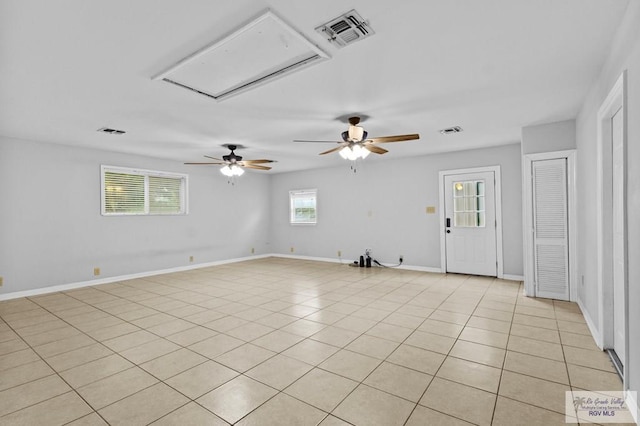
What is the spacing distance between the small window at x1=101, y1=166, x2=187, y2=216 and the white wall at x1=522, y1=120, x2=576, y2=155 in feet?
22.8

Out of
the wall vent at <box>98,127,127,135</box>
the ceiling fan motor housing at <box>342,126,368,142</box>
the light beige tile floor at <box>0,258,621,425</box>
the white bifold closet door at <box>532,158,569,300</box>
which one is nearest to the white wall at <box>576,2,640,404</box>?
the light beige tile floor at <box>0,258,621,425</box>

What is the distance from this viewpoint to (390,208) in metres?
7.23

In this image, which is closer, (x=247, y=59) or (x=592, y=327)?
(x=247, y=59)

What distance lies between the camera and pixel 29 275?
503cm

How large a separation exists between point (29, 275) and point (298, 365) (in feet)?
17.0

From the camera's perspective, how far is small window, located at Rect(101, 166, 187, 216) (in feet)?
19.9

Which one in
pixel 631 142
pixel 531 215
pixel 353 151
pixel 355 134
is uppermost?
pixel 355 134

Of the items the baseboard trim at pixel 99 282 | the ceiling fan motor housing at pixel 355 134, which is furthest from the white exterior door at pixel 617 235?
the baseboard trim at pixel 99 282

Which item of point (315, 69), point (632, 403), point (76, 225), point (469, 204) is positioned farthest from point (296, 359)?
point (76, 225)

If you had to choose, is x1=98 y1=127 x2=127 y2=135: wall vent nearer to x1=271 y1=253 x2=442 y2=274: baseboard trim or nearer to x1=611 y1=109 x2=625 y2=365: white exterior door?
x1=271 y1=253 x2=442 y2=274: baseboard trim

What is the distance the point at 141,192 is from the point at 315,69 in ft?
17.9

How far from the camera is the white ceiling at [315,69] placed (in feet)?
6.53

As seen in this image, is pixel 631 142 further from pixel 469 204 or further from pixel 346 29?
pixel 469 204

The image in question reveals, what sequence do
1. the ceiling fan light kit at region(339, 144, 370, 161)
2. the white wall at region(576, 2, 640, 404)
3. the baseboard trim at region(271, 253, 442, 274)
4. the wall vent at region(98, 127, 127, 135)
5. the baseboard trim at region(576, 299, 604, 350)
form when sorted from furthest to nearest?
the baseboard trim at region(271, 253, 442, 274) < the wall vent at region(98, 127, 127, 135) < the ceiling fan light kit at region(339, 144, 370, 161) < the baseboard trim at region(576, 299, 604, 350) < the white wall at region(576, 2, 640, 404)
